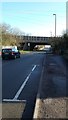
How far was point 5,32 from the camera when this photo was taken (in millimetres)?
85688

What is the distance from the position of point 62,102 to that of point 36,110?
144 centimetres

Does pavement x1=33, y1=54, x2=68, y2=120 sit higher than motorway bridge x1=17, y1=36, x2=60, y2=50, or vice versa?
motorway bridge x1=17, y1=36, x2=60, y2=50

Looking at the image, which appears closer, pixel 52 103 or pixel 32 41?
pixel 52 103

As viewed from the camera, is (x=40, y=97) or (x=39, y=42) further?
(x=39, y=42)

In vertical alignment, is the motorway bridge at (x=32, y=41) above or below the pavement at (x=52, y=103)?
above

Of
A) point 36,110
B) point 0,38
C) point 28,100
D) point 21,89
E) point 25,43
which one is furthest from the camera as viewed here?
point 25,43

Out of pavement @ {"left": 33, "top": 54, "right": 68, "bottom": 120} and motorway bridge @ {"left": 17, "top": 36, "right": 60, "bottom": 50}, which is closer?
pavement @ {"left": 33, "top": 54, "right": 68, "bottom": 120}

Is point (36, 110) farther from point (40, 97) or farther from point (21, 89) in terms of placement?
point (21, 89)

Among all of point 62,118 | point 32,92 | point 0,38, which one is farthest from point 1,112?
point 0,38

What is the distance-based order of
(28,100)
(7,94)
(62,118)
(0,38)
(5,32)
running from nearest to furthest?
(62,118) < (28,100) < (7,94) < (0,38) < (5,32)

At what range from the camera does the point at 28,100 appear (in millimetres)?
10383

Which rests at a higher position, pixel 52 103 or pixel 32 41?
pixel 32 41

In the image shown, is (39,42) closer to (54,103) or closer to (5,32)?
(5,32)

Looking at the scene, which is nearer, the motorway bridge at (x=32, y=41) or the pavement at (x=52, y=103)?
the pavement at (x=52, y=103)
